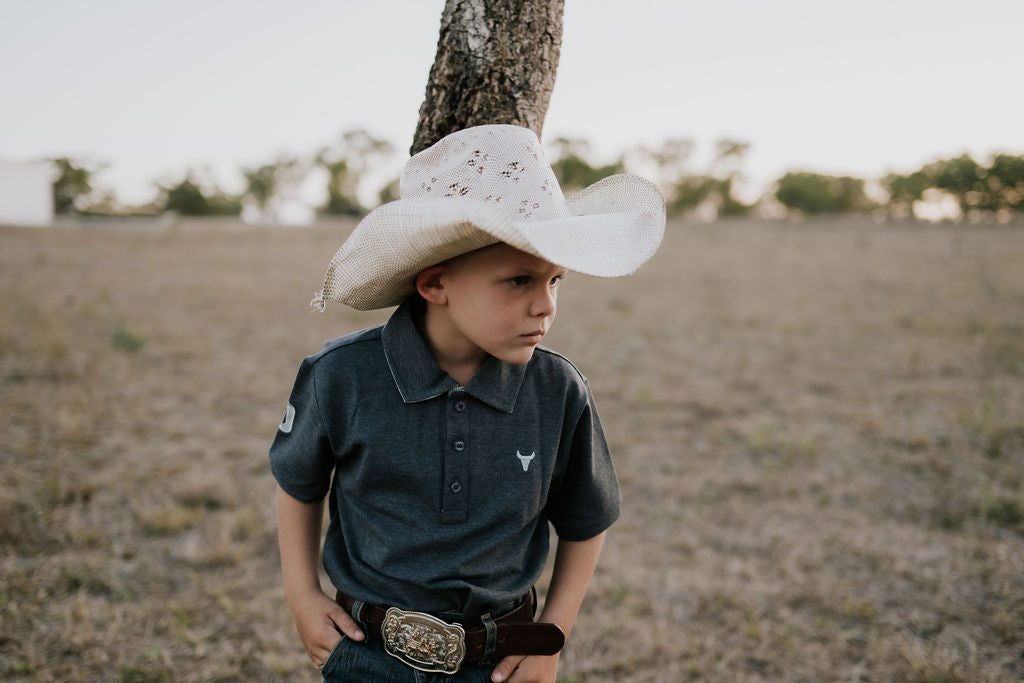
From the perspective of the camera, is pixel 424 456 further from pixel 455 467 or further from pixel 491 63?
pixel 491 63

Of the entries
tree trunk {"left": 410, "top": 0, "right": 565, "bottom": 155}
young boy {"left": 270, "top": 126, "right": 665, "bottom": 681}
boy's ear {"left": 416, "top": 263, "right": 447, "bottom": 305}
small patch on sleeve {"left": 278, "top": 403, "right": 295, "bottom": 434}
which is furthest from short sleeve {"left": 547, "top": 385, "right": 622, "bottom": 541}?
tree trunk {"left": 410, "top": 0, "right": 565, "bottom": 155}

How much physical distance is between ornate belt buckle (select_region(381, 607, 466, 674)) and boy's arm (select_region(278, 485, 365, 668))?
4.3 inches

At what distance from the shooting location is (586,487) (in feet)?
5.21

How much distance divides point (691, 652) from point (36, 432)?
450cm

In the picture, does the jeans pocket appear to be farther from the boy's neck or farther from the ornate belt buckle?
the boy's neck

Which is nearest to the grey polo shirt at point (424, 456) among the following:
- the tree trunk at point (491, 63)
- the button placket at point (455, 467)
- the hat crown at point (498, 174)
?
the button placket at point (455, 467)

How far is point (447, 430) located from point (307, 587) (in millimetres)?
578

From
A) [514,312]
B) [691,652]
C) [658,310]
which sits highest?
[514,312]

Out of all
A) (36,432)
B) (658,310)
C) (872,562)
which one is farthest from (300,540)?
(658,310)

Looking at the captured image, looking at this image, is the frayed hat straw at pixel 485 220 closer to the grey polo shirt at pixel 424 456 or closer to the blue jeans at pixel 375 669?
the grey polo shirt at pixel 424 456

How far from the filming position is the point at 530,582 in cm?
156

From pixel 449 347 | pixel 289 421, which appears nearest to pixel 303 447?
pixel 289 421

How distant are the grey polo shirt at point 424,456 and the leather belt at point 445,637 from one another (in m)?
0.04

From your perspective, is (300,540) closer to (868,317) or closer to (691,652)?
(691,652)
